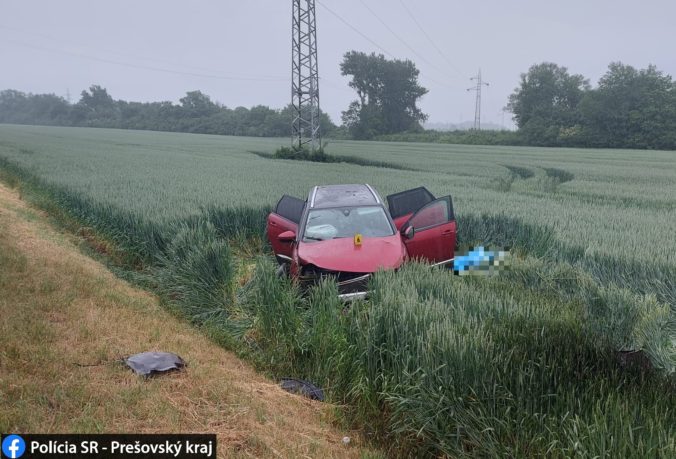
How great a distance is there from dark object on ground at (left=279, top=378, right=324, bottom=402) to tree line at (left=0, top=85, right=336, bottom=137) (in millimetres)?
72153

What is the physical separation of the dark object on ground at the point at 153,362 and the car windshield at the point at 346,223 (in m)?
2.55

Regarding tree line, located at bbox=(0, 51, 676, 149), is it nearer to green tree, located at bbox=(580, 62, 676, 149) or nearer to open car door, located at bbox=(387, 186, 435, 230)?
green tree, located at bbox=(580, 62, 676, 149)

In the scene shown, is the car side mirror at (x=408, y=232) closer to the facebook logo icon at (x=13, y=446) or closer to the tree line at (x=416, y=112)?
the facebook logo icon at (x=13, y=446)

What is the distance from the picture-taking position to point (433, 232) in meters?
7.10

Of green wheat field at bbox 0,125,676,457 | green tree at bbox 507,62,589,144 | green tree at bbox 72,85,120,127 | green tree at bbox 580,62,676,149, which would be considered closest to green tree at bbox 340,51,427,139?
green tree at bbox 507,62,589,144

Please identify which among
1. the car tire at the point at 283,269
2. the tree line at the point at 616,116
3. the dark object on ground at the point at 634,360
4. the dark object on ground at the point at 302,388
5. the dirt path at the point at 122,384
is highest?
the tree line at the point at 616,116

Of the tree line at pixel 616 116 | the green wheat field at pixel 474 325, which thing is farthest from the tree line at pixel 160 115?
the green wheat field at pixel 474 325

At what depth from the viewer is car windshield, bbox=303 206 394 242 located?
22.9 ft

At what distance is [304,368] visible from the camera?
5180 millimetres

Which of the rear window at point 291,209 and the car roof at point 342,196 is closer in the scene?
the car roof at point 342,196

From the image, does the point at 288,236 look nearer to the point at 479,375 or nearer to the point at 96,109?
the point at 479,375

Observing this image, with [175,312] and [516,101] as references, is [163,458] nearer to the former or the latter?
[175,312]

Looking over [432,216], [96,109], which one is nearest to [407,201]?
[432,216]

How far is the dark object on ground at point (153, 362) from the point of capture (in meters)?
4.55
